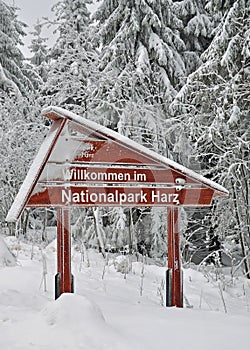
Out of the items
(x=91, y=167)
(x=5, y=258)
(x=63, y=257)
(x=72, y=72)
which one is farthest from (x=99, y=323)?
(x=72, y=72)

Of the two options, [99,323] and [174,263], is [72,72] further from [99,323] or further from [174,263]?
[99,323]

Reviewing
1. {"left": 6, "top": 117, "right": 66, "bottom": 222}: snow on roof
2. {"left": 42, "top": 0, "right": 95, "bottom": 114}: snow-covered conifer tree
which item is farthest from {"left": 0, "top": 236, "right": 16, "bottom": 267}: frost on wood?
{"left": 42, "top": 0, "right": 95, "bottom": 114}: snow-covered conifer tree

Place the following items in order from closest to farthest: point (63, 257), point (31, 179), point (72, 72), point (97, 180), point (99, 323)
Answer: point (99, 323)
point (31, 179)
point (63, 257)
point (97, 180)
point (72, 72)

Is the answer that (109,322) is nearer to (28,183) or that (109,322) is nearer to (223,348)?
(223,348)

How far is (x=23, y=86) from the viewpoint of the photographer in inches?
830

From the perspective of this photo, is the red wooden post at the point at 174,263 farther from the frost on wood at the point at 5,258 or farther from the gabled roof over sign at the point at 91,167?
→ the frost on wood at the point at 5,258

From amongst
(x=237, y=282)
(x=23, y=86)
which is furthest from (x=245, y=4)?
(x=23, y=86)

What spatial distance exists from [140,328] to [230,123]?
655 centimetres

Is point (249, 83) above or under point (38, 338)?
above

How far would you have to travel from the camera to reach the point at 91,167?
17.2 ft

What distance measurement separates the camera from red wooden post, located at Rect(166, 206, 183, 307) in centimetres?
546

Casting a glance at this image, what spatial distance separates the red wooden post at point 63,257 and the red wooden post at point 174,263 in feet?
4.24

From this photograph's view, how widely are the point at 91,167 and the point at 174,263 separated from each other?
1631 mm

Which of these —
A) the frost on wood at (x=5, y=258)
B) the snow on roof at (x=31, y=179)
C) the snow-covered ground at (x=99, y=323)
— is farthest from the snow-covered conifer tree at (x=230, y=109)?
the snow on roof at (x=31, y=179)
